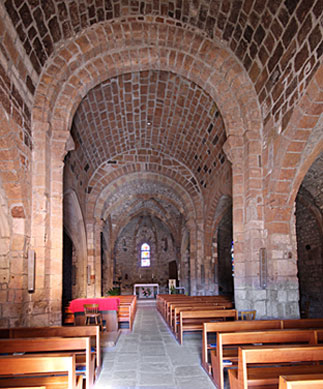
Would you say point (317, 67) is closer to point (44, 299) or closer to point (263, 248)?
point (263, 248)

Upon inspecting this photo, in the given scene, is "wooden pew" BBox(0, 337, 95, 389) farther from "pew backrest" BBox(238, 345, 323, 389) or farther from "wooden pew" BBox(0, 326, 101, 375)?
"pew backrest" BBox(238, 345, 323, 389)

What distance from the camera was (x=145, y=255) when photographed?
2745 cm

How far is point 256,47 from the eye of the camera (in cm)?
734

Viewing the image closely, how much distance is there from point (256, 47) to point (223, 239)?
43.9 feet

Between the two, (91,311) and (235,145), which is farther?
(91,311)

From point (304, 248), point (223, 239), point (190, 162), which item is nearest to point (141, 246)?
point (223, 239)

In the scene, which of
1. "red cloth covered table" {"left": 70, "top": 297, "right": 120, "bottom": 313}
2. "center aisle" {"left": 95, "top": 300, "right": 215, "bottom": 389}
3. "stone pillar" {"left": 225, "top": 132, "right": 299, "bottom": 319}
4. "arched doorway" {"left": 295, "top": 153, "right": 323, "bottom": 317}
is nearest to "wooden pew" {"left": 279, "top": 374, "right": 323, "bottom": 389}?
"center aisle" {"left": 95, "top": 300, "right": 215, "bottom": 389}

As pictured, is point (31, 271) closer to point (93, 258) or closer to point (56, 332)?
point (56, 332)

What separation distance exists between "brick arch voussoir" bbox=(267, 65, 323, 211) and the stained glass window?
68.4 feet

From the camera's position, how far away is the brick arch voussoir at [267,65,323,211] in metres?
5.66

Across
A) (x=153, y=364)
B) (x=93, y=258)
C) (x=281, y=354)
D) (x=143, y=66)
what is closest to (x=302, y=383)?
(x=281, y=354)

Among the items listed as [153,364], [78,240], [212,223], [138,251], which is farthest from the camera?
[138,251]

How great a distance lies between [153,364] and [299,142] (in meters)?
4.45

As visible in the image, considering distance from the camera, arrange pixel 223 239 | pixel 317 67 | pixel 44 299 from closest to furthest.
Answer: pixel 317 67 → pixel 44 299 → pixel 223 239
